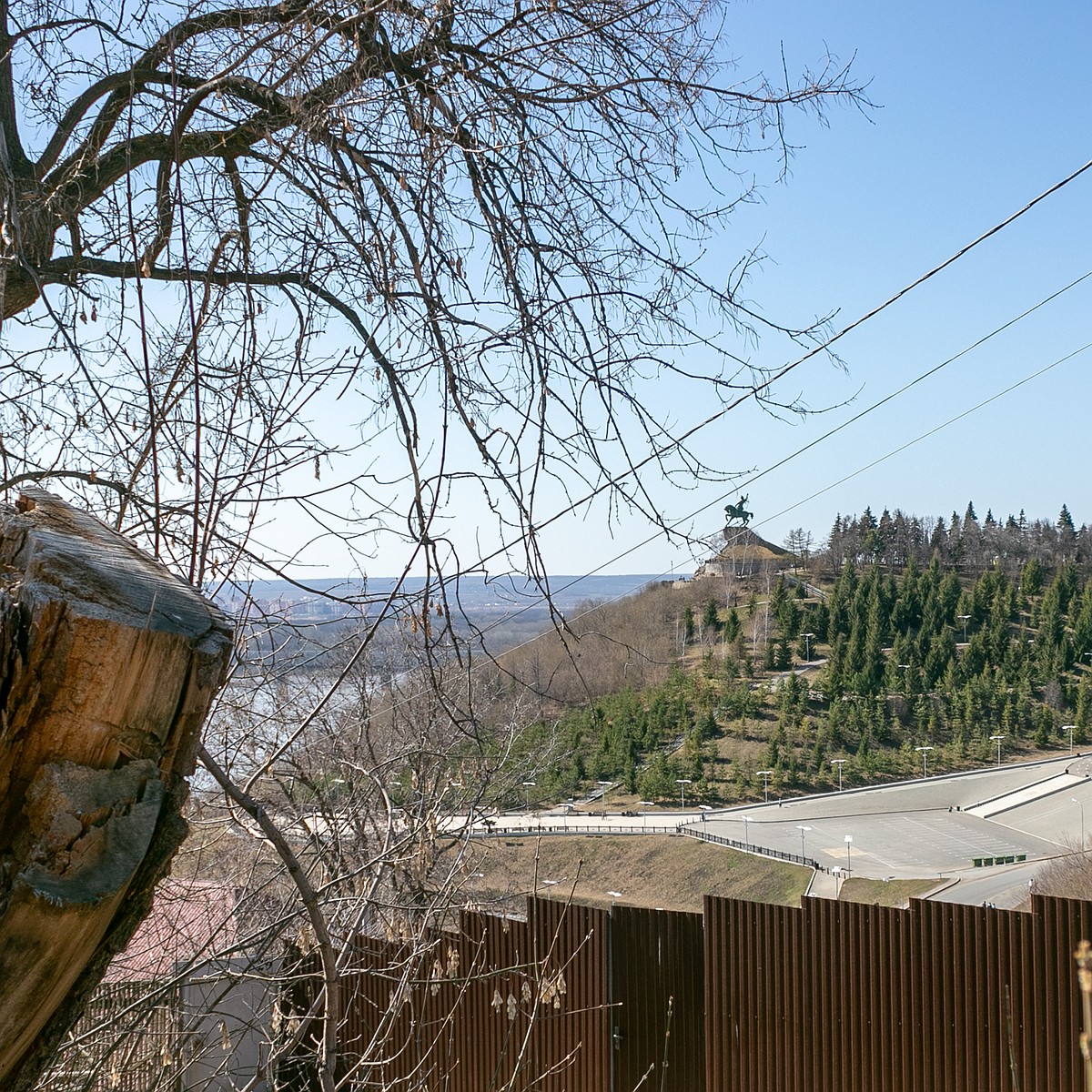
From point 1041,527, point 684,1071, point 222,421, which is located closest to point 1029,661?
point 1041,527

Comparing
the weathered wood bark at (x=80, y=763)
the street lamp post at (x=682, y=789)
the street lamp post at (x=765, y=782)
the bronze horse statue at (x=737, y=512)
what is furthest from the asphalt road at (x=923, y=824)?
the weathered wood bark at (x=80, y=763)

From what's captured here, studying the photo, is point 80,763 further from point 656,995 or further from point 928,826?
point 928,826

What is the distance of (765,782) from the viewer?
1157 inches

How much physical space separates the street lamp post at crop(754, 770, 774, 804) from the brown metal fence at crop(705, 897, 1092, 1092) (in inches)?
1016

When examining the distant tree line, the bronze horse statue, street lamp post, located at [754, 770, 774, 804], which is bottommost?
street lamp post, located at [754, 770, 774, 804]

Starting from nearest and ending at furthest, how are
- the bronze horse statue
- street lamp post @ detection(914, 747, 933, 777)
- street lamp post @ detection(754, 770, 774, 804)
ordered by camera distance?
the bronze horse statue, street lamp post @ detection(754, 770, 774, 804), street lamp post @ detection(914, 747, 933, 777)

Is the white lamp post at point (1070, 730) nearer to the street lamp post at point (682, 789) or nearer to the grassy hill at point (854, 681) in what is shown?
the grassy hill at point (854, 681)

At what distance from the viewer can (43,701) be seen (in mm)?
800

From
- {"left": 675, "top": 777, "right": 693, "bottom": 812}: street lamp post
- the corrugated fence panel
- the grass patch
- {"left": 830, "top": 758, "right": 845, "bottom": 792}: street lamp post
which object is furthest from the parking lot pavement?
the corrugated fence panel

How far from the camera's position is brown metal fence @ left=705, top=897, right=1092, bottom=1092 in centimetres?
361

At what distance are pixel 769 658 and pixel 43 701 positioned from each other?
34963mm

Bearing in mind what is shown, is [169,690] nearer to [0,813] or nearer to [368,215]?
[0,813]

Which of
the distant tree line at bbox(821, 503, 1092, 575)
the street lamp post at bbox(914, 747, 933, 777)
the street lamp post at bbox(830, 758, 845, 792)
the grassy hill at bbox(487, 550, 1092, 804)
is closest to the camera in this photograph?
the grassy hill at bbox(487, 550, 1092, 804)

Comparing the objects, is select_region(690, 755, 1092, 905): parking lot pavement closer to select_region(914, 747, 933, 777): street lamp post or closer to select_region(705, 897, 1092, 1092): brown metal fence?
select_region(914, 747, 933, 777): street lamp post
